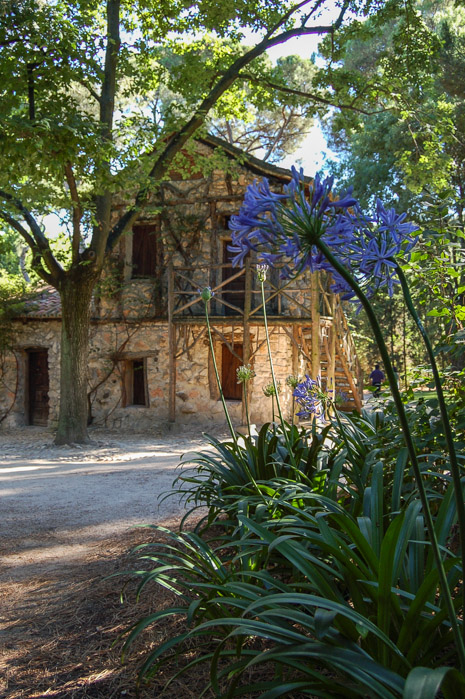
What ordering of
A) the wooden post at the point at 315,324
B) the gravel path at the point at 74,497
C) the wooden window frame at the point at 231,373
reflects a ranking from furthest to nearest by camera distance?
the wooden window frame at the point at 231,373 → the wooden post at the point at 315,324 → the gravel path at the point at 74,497

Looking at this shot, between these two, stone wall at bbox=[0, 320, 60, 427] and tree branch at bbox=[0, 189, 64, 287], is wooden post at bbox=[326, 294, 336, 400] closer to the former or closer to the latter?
tree branch at bbox=[0, 189, 64, 287]

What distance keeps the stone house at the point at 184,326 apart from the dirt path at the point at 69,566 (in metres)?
4.96

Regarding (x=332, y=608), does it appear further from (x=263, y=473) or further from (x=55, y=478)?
(x=55, y=478)

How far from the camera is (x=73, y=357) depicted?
11.0 meters

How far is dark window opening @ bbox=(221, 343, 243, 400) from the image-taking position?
14180mm

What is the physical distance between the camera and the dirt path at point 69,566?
7.52 ft

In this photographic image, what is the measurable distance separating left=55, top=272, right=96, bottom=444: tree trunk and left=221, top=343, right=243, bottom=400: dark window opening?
4.21 metres

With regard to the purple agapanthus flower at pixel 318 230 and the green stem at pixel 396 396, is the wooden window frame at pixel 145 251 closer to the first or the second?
the purple agapanthus flower at pixel 318 230

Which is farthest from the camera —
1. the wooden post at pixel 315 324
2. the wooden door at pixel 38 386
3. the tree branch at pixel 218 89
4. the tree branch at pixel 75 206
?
the wooden door at pixel 38 386

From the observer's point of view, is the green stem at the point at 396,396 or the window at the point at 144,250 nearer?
the green stem at the point at 396,396

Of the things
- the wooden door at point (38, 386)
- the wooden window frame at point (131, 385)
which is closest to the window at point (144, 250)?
the wooden window frame at point (131, 385)

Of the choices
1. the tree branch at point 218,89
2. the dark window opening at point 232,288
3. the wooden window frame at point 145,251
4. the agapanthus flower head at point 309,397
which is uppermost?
the tree branch at point 218,89

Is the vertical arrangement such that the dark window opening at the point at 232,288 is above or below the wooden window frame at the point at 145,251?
below

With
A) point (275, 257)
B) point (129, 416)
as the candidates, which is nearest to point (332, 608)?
point (275, 257)
